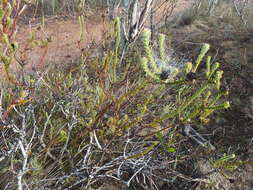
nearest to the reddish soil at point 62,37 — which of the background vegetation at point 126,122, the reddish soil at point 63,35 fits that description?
the reddish soil at point 63,35

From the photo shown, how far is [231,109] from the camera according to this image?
92.0 inches

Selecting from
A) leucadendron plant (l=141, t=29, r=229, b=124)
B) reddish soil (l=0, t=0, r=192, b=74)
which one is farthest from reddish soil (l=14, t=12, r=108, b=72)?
leucadendron plant (l=141, t=29, r=229, b=124)

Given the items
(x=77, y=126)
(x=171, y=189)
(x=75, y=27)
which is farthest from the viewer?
(x=75, y=27)

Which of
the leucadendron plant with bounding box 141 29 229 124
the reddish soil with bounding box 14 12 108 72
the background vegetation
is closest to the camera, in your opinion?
the leucadendron plant with bounding box 141 29 229 124

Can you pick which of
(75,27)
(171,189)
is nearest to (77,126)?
(171,189)

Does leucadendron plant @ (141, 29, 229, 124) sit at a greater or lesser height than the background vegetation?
greater

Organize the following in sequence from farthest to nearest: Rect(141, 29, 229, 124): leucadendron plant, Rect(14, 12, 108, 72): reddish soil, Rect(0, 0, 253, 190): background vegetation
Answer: Rect(14, 12, 108, 72): reddish soil < Rect(0, 0, 253, 190): background vegetation < Rect(141, 29, 229, 124): leucadendron plant

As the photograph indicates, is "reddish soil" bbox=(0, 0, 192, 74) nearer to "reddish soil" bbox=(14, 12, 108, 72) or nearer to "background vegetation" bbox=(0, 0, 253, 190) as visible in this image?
"reddish soil" bbox=(14, 12, 108, 72)

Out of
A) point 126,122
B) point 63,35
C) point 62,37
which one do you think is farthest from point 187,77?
point 63,35

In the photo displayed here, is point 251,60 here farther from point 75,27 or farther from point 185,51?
point 75,27

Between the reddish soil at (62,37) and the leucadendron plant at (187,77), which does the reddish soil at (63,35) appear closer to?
the reddish soil at (62,37)

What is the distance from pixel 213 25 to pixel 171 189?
12.1 feet

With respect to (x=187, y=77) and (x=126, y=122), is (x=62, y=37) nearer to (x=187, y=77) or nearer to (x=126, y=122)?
(x=126, y=122)

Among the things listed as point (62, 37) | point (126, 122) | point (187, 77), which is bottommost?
point (62, 37)
